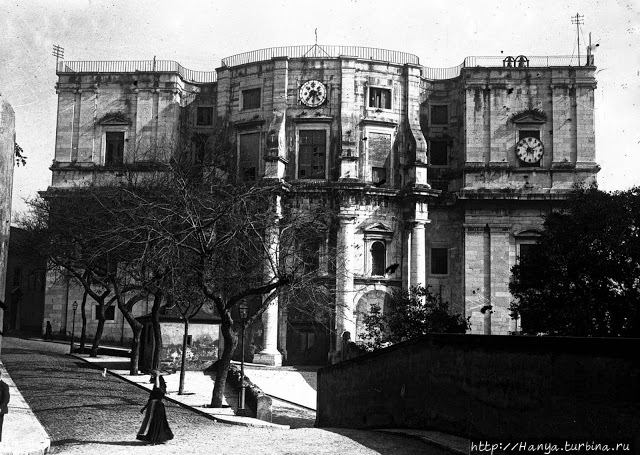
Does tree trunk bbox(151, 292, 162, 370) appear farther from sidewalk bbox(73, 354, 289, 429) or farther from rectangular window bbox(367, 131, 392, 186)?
rectangular window bbox(367, 131, 392, 186)

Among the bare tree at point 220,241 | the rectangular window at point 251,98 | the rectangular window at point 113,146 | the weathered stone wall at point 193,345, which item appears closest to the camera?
the bare tree at point 220,241

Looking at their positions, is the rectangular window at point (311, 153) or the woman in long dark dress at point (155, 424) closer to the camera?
the woman in long dark dress at point (155, 424)

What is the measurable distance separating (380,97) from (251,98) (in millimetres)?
7909

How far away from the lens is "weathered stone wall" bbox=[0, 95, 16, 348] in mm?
13258

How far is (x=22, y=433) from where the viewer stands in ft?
54.0

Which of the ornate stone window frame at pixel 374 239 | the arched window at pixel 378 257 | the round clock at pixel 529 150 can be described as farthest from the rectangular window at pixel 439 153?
the arched window at pixel 378 257

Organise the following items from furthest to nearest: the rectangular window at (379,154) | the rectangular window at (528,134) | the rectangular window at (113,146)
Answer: the rectangular window at (113,146) < the rectangular window at (528,134) < the rectangular window at (379,154)

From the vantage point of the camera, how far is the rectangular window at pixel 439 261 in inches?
1980

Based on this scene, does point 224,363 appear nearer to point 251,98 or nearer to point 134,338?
point 134,338

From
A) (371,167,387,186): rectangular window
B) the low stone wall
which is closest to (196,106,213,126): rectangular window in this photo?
(371,167,387,186): rectangular window

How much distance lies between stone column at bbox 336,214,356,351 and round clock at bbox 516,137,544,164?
1088 cm

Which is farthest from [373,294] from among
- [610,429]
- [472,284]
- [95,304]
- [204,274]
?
[610,429]

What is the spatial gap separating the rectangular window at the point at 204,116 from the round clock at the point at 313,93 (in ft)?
23.0

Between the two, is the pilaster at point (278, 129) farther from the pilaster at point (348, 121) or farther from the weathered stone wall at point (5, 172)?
the weathered stone wall at point (5, 172)
